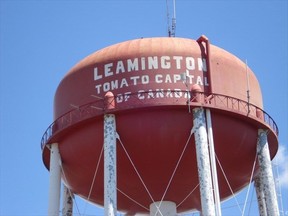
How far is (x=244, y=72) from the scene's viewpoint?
25.2 m

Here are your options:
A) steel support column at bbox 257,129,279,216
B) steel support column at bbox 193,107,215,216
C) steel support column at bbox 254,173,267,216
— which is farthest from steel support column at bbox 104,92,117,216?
steel support column at bbox 254,173,267,216

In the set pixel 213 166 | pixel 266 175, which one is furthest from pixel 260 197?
pixel 213 166

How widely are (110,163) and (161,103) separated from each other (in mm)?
2529

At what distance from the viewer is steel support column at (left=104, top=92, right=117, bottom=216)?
2208 centimetres

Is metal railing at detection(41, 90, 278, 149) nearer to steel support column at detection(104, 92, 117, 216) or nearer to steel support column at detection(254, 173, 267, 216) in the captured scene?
steel support column at detection(104, 92, 117, 216)

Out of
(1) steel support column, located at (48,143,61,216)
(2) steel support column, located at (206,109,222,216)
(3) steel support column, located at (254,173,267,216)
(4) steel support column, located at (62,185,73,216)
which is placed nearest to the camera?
(2) steel support column, located at (206,109,222,216)

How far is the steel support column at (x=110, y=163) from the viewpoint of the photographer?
22.1m

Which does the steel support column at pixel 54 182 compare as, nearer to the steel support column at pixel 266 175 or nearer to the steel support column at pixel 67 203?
the steel support column at pixel 67 203

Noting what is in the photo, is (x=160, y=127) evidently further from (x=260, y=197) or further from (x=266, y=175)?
(x=260, y=197)

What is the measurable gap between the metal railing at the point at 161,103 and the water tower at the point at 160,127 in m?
0.03

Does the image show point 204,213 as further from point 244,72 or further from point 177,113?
point 244,72

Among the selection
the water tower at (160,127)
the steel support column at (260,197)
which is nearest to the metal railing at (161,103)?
the water tower at (160,127)

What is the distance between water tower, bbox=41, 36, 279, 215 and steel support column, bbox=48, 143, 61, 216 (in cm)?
3

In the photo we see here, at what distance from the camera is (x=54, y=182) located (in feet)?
81.7
